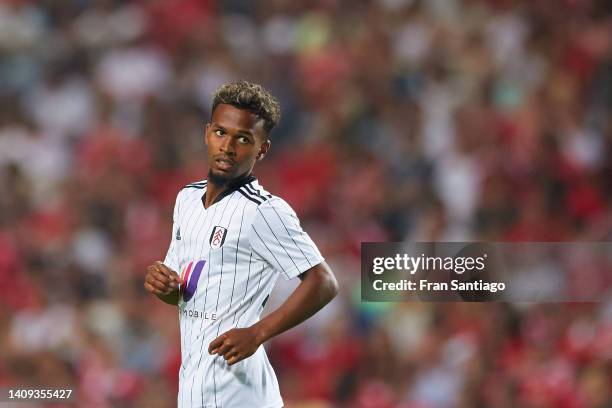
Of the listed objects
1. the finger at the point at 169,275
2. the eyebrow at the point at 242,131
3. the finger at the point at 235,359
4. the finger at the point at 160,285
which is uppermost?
the eyebrow at the point at 242,131

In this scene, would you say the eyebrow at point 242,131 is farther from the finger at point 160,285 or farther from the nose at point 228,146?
the finger at point 160,285

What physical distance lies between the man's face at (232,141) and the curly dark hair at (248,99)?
0.04 ft

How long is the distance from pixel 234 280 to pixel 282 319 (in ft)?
0.52

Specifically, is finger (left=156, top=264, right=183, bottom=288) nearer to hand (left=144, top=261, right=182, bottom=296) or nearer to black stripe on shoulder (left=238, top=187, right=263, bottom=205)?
hand (left=144, top=261, right=182, bottom=296)

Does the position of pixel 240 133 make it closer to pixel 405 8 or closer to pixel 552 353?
pixel 552 353

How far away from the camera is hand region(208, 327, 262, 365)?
229cm

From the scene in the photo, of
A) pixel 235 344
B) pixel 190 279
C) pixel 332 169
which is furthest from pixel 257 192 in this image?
pixel 332 169

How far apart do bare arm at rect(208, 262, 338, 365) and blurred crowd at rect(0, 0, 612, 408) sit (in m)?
2.11

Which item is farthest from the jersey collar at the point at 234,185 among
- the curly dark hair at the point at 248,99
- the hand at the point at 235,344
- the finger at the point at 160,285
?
the hand at the point at 235,344

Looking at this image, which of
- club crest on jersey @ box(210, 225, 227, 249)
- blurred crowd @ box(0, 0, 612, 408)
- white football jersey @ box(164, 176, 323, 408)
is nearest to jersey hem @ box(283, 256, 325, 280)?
white football jersey @ box(164, 176, 323, 408)

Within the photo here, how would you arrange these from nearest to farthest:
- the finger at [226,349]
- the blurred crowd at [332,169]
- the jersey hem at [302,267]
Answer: the finger at [226,349], the jersey hem at [302,267], the blurred crowd at [332,169]

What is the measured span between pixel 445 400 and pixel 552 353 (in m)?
0.51

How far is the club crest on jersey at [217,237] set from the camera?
2.41 meters

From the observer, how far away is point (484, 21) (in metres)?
6.10
